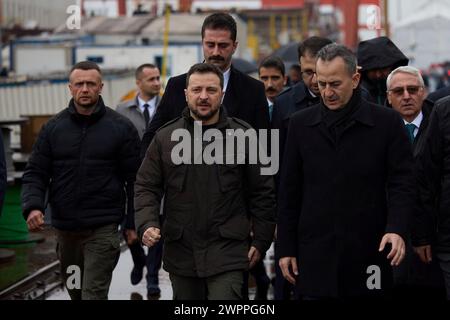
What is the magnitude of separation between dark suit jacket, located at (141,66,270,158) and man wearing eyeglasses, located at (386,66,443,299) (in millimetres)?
1010

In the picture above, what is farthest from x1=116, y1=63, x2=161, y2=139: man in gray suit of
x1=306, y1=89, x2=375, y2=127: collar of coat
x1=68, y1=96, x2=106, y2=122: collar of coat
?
x1=306, y1=89, x2=375, y2=127: collar of coat

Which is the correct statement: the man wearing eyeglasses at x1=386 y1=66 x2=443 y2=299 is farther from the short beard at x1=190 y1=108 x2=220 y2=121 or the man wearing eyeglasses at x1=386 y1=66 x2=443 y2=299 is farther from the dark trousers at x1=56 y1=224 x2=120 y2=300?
the dark trousers at x1=56 y1=224 x2=120 y2=300

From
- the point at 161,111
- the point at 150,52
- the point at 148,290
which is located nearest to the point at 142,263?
the point at 148,290

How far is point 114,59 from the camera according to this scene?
151ft

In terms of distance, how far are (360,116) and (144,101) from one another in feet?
17.2

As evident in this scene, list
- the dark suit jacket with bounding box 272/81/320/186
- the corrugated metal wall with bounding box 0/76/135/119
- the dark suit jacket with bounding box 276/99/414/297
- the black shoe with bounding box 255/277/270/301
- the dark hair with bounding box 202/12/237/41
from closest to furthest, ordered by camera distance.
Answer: the dark suit jacket with bounding box 276/99/414/297
the dark hair with bounding box 202/12/237/41
the dark suit jacket with bounding box 272/81/320/186
the black shoe with bounding box 255/277/270/301
the corrugated metal wall with bounding box 0/76/135/119

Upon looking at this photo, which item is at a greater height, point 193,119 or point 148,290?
point 193,119

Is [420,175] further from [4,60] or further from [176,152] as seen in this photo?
[4,60]

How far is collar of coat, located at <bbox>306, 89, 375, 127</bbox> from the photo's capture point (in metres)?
6.27

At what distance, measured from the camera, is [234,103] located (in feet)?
24.7

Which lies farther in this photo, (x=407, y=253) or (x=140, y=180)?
(x=407, y=253)

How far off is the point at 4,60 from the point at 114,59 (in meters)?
8.41

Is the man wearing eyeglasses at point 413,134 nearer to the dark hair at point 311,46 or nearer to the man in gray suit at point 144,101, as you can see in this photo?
the dark hair at point 311,46

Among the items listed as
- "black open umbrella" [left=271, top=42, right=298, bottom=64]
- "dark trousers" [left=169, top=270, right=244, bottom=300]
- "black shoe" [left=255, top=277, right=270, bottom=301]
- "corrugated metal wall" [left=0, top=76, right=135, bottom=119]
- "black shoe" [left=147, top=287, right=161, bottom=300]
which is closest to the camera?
"dark trousers" [left=169, top=270, right=244, bottom=300]
